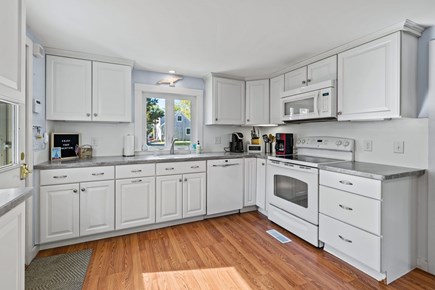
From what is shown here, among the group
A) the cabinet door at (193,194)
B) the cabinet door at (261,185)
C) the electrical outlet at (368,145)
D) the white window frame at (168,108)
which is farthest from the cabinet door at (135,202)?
the electrical outlet at (368,145)

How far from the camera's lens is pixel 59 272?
6.27 feet

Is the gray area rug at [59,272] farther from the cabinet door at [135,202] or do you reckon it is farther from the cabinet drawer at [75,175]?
the cabinet drawer at [75,175]

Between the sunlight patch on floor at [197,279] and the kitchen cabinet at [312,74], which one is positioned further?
the kitchen cabinet at [312,74]

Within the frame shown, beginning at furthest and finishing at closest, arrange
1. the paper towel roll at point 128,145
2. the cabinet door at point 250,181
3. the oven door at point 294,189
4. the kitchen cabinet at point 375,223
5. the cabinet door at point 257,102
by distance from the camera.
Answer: the cabinet door at point 257,102 < the cabinet door at point 250,181 < the paper towel roll at point 128,145 < the oven door at point 294,189 < the kitchen cabinet at point 375,223

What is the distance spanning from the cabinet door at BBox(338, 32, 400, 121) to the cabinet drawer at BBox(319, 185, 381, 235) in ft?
2.63

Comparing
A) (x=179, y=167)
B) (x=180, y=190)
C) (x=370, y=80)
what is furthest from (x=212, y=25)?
(x=180, y=190)

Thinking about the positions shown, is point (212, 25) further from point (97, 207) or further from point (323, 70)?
point (97, 207)

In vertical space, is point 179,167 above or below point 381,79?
below

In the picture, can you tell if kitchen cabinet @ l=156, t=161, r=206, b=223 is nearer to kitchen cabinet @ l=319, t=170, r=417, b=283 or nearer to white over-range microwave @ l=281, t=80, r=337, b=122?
white over-range microwave @ l=281, t=80, r=337, b=122

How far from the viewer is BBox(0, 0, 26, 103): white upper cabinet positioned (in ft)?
3.34

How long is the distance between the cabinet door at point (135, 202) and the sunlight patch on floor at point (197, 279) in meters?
0.86

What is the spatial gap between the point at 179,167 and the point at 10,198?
1.96 meters

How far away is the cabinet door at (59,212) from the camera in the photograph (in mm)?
2236

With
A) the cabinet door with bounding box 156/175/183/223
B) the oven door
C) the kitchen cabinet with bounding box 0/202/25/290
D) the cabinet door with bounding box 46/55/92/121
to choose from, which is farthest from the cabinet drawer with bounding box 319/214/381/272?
the cabinet door with bounding box 46/55/92/121
